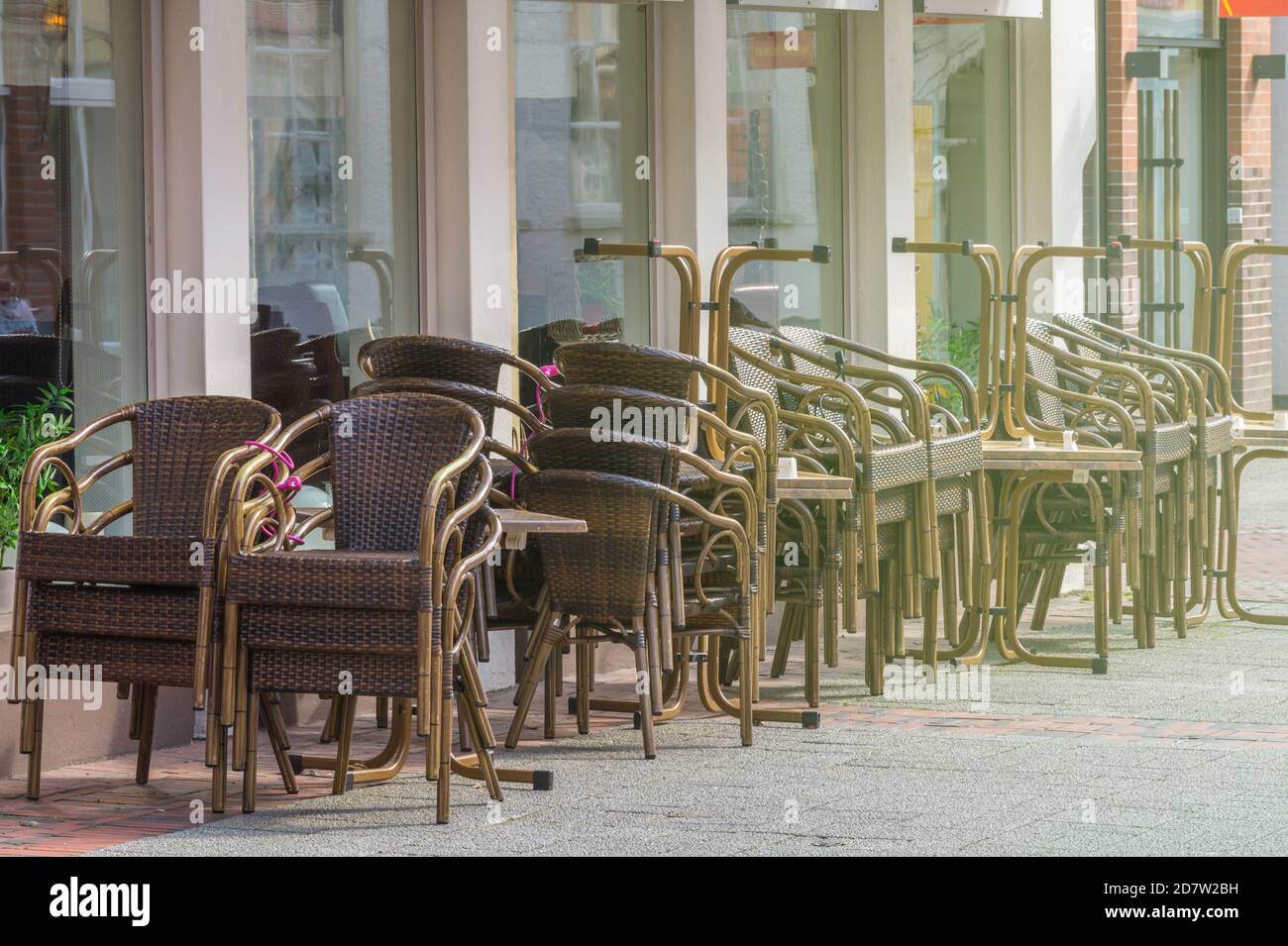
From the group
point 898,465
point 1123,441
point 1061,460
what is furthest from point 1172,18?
point 898,465

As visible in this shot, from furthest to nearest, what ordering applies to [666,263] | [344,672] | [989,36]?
[989,36], [666,263], [344,672]

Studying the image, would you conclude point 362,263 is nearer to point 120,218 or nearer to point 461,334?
point 461,334

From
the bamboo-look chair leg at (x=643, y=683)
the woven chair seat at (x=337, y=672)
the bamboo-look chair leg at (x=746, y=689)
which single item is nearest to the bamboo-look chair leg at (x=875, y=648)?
the bamboo-look chair leg at (x=746, y=689)

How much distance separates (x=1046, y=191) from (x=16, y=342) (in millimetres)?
6067

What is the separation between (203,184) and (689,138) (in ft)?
8.68

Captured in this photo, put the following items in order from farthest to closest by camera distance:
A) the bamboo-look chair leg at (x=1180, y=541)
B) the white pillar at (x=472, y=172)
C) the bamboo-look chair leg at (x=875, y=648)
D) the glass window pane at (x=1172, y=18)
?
the glass window pane at (x=1172, y=18)
the bamboo-look chair leg at (x=1180, y=541)
the white pillar at (x=472, y=172)
the bamboo-look chair leg at (x=875, y=648)

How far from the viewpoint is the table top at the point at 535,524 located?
21.0 ft

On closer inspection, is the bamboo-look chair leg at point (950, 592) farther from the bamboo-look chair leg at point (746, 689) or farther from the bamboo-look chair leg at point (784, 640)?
the bamboo-look chair leg at point (746, 689)

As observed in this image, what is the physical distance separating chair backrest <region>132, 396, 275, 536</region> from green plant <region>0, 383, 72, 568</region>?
1.41 ft

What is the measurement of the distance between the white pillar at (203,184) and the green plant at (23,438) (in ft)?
1.30

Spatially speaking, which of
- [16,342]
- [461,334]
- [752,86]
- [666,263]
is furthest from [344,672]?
[752,86]

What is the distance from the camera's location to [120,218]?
782 cm

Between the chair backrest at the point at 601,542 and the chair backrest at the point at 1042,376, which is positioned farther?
the chair backrest at the point at 1042,376

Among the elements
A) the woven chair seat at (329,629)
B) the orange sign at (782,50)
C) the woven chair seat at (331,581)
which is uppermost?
the orange sign at (782,50)
